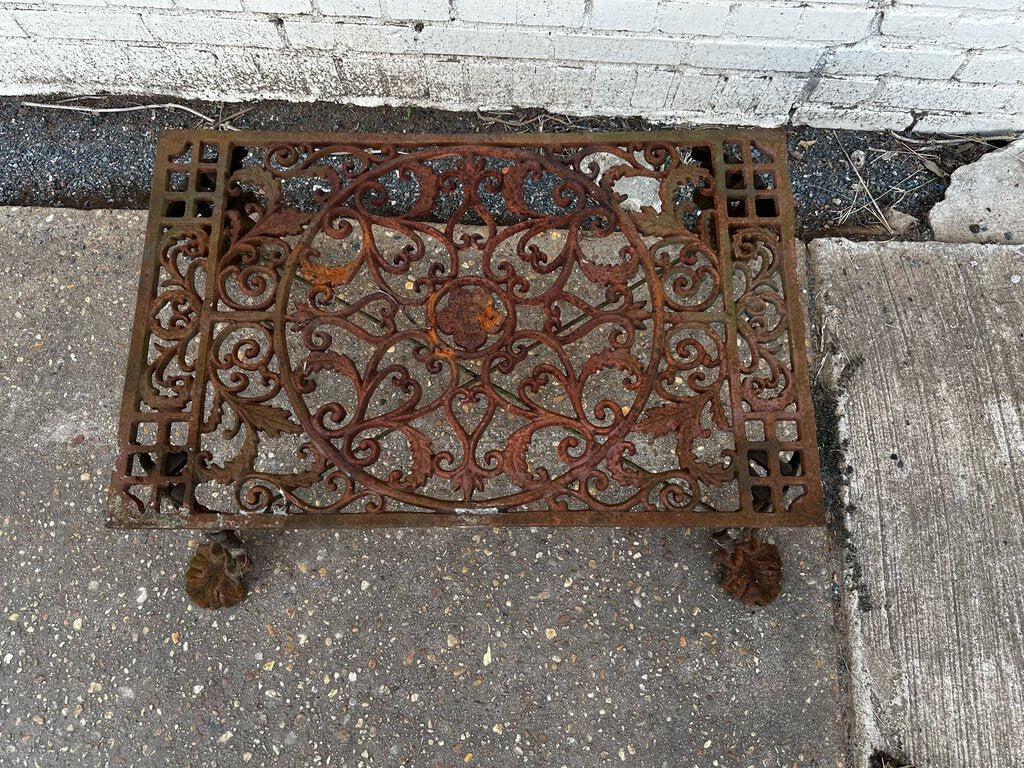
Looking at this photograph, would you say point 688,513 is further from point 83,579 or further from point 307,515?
point 83,579

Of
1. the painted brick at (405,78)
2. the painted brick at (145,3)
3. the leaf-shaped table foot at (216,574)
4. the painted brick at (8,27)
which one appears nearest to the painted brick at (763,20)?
the painted brick at (405,78)

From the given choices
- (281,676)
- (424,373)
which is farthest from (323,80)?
(281,676)

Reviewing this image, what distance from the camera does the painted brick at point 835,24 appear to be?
213cm

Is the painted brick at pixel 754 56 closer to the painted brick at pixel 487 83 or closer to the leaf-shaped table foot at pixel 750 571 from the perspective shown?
the painted brick at pixel 487 83

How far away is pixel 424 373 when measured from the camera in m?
2.28

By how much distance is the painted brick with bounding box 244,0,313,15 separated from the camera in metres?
2.21

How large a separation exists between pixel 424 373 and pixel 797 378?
3.79 ft

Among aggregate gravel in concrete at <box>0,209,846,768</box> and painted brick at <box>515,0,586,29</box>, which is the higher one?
painted brick at <box>515,0,586,29</box>

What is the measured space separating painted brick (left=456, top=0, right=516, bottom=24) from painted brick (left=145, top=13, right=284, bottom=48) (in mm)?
646

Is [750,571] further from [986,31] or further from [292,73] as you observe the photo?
[292,73]

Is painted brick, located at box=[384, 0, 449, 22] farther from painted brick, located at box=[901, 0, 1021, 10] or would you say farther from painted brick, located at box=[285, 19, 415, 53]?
painted brick, located at box=[901, 0, 1021, 10]

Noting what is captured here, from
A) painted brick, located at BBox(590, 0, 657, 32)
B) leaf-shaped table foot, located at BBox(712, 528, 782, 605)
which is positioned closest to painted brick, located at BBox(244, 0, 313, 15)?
painted brick, located at BBox(590, 0, 657, 32)

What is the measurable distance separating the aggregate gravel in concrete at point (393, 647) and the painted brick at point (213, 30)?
4.36ft

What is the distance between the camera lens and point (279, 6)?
87.8 inches
